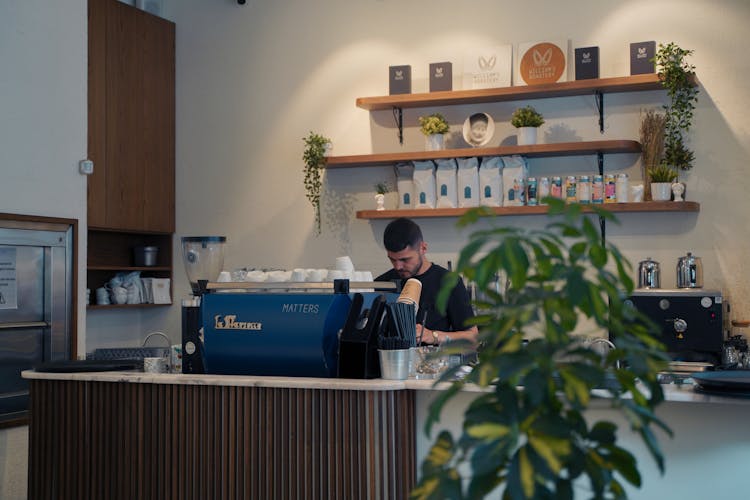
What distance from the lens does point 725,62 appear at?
5164 mm

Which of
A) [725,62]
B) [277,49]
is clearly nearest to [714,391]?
[725,62]

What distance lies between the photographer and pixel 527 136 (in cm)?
534

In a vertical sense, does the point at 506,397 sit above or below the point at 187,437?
above

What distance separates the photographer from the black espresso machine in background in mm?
4730

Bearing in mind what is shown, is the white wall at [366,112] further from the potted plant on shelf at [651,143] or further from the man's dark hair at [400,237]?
the man's dark hair at [400,237]

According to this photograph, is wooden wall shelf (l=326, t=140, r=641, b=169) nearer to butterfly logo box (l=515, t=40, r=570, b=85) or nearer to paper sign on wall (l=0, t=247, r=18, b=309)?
butterfly logo box (l=515, t=40, r=570, b=85)

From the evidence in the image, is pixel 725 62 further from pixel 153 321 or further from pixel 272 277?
pixel 153 321

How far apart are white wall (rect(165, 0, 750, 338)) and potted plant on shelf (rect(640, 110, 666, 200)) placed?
12 cm

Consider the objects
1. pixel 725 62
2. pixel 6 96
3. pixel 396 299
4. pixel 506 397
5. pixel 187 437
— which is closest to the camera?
pixel 506 397

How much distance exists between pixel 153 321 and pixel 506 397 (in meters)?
5.57

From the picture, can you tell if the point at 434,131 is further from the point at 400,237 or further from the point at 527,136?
the point at 400,237

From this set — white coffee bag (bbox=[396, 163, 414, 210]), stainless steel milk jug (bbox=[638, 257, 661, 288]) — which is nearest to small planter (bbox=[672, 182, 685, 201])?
stainless steel milk jug (bbox=[638, 257, 661, 288])

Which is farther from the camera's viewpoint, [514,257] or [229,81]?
[229,81]

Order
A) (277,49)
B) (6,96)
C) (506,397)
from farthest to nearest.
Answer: (277,49) < (6,96) < (506,397)
